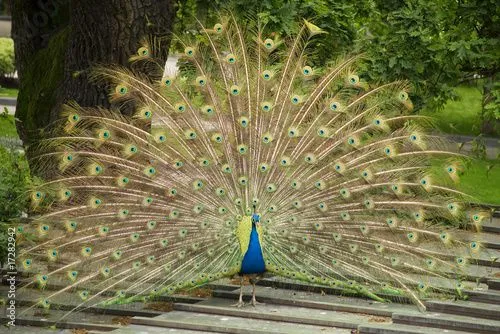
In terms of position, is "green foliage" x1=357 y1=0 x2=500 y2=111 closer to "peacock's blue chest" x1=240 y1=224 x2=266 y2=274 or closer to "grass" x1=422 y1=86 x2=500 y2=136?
"peacock's blue chest" x1=240 y1=224 x2=266 y2=274

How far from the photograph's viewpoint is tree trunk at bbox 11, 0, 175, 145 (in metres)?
14.9

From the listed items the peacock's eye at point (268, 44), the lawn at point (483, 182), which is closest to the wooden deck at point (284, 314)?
the peacock's eye at point (268, 44)

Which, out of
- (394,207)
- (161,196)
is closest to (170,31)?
(161,196)

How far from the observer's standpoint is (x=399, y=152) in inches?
520

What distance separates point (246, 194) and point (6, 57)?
813 inches

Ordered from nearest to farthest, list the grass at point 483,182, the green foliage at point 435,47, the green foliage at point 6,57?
the green foliage at point 435,47 → the grass at point 483,182 → the green foliage at point 6,57

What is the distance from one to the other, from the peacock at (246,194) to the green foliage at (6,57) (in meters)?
19.2

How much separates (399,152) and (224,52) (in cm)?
233

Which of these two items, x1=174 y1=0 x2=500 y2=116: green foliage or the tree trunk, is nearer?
x1=174 y1=0 x2=500 y2=116: green foliage

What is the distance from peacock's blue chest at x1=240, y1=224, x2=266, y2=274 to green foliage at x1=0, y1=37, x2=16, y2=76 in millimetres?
20730

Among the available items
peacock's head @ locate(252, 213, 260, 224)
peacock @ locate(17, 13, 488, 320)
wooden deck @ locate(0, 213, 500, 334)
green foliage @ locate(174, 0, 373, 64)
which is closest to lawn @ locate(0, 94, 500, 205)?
green foliage @ locate(174, 0, 373, 64)

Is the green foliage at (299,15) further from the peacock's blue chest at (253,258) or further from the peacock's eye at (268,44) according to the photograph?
the peacock's blue chest at (253,258)

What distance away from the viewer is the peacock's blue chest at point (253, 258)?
1235 cm

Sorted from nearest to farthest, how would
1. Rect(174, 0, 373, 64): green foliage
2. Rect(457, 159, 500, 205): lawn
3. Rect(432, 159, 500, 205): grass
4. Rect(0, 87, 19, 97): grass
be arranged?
Rect(174, 0, 373, 64): green foliage
Rect(432, 159, 500, 205): grass
Rect(457, 159, 500, 205): lawn
Rect(0, 87, 19, 97): grass
